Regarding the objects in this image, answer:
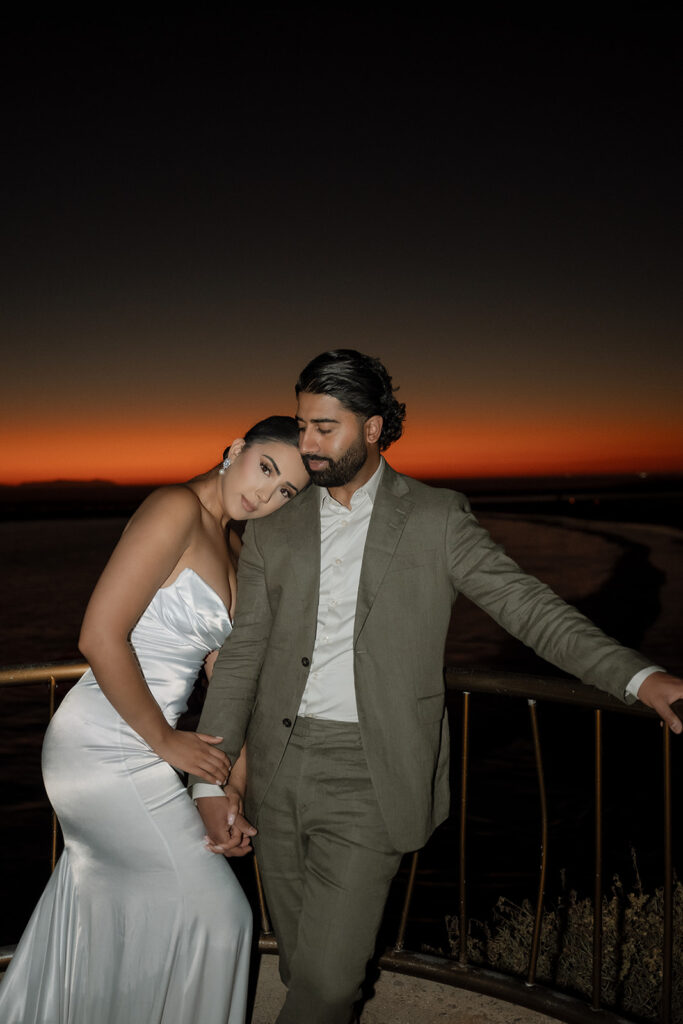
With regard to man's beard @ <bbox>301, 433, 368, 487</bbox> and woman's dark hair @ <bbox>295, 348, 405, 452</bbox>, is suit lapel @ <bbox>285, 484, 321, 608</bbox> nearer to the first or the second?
man's beard @ <bbox>301, 433, 368, 487</bbox>

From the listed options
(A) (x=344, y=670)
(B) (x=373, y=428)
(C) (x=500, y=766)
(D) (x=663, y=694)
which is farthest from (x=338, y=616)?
(C) (x=500, y=766)

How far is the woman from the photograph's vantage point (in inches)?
101

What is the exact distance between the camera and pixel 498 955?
457 centimetres

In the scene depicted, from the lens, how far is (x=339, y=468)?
270 centimetres

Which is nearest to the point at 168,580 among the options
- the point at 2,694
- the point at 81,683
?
the point at 81,683

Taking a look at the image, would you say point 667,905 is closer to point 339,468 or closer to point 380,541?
point 380,541

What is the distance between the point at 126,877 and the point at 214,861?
279 mm

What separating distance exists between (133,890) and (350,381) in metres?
1.70

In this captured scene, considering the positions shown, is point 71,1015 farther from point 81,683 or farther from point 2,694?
point 2,694

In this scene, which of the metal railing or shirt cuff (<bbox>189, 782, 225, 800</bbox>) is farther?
the metal railing

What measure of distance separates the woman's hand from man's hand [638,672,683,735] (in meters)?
1.28

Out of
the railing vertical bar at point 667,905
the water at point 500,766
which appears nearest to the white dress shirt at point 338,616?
the railing vertical bar at point 667,905

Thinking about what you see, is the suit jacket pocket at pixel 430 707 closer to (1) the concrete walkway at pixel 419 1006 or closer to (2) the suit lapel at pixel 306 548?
(2) the suit lapel at pixel 306 548

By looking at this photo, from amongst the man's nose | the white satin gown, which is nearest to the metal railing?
the white satin gown
